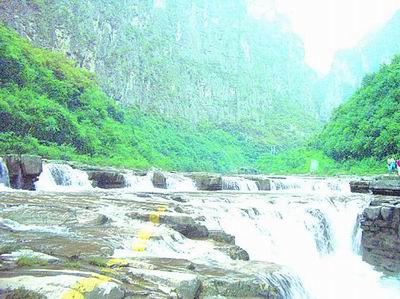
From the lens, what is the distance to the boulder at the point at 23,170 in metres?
16.4

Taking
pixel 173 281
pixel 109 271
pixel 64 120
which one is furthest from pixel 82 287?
pixel 64 120

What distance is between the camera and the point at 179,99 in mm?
95125

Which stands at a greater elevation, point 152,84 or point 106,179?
point 152,84

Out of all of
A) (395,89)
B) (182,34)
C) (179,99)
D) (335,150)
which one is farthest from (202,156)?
(182,34)

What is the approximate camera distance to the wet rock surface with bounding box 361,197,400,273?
453 inches

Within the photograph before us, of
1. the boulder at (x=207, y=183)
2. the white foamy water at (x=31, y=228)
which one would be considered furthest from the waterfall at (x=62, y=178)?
the white foamy water at (x=31, y=228)

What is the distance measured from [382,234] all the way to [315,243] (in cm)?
212

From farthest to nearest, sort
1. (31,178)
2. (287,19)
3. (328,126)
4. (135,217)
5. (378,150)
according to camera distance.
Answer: (287,19) → (328,126) → (378,150) → (31,178) → (135,217)

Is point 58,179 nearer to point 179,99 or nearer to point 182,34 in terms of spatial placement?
point 179,99

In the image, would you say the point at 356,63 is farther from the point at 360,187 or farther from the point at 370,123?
the point at 360,187

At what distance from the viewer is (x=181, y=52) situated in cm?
11269

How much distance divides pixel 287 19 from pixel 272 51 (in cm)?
4228

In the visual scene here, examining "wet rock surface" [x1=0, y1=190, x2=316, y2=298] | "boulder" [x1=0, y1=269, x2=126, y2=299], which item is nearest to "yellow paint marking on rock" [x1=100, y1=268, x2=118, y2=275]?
"wet rock surface" [x1=0, y1=190, x2=316, y2=298]

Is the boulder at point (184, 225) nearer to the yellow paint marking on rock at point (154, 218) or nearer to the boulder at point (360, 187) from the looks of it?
the yellow paint marking on rock at point (154, 218)
